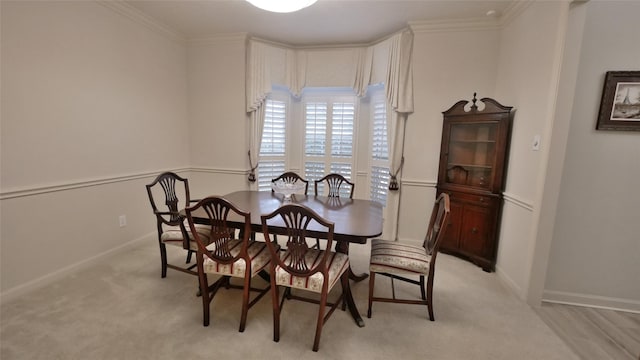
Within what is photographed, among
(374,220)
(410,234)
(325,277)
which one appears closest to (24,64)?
(325,277)

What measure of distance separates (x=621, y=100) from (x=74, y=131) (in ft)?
15.0

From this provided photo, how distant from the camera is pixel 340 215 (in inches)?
85.6

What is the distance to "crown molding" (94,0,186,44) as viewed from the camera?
2752 mm

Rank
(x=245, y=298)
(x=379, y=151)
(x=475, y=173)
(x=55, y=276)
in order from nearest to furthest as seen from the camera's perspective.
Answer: (x=245, y=298) → (x=55, y=276) → (x=475, y=173) → (x=379, y=151)

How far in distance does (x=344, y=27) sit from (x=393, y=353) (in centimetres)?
334

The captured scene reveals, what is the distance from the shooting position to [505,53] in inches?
114

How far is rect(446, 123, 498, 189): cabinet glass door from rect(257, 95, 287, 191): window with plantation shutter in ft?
7.75

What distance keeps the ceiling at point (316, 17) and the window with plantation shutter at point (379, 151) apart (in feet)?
2.90

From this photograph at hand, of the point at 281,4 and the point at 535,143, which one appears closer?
the point at 281,4

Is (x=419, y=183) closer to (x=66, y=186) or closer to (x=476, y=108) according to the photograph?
(x=476, y=108)

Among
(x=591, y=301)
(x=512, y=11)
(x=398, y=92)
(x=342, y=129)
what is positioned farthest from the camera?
(x=342, y=129)

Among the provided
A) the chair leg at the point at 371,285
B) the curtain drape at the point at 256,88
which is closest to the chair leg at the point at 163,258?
the curtain drape at the point at 256,88

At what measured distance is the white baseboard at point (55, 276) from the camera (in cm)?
213

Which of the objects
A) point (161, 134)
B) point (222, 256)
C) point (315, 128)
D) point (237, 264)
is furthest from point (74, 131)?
point (315, 128)
